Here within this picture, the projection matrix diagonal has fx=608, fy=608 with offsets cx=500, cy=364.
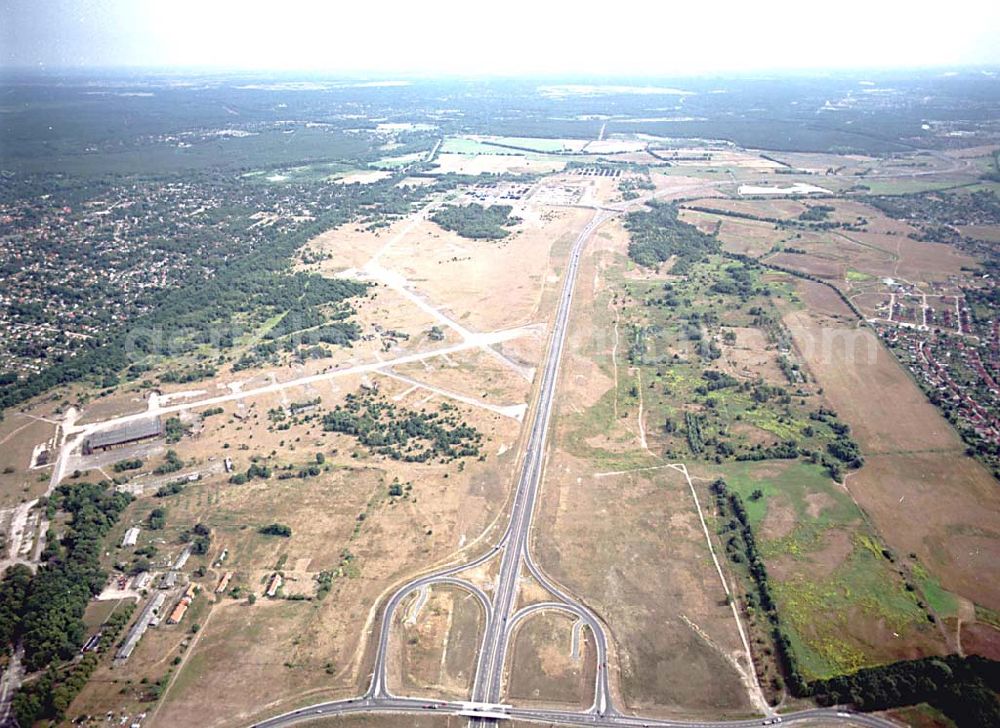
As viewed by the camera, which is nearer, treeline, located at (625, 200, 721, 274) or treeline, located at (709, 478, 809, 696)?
treeline, located at (709, 478, 809, 696)

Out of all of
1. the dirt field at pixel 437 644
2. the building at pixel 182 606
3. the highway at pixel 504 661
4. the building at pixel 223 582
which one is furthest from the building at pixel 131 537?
the dirt field at pixel 437 644

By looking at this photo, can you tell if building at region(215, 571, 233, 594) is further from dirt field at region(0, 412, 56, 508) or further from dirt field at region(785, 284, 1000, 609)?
dirt field at region(785, 284, 1000, 609)

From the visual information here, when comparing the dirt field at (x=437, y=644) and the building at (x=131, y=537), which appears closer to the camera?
the dirt field at (x=437, y=644)

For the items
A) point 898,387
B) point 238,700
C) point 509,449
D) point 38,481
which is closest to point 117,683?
point 238,700

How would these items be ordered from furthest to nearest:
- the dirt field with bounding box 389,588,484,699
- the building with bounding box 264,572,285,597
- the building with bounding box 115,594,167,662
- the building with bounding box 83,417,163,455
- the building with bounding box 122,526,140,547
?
the building with bounding box 83,417,163,455
the building with bounding box 122,526,140,547
the building with bounding box 264,572,285,597
the building with bounding box 115,594,167,662
the dirt field with bounding box 389,588,484,699

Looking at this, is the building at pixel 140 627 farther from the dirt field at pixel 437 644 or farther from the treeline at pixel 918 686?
the treeline at pixel 918 686

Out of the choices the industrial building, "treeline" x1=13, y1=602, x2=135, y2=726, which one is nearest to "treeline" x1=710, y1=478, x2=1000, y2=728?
the industrial building

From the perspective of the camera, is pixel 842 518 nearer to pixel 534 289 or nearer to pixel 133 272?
pixel 534 289
